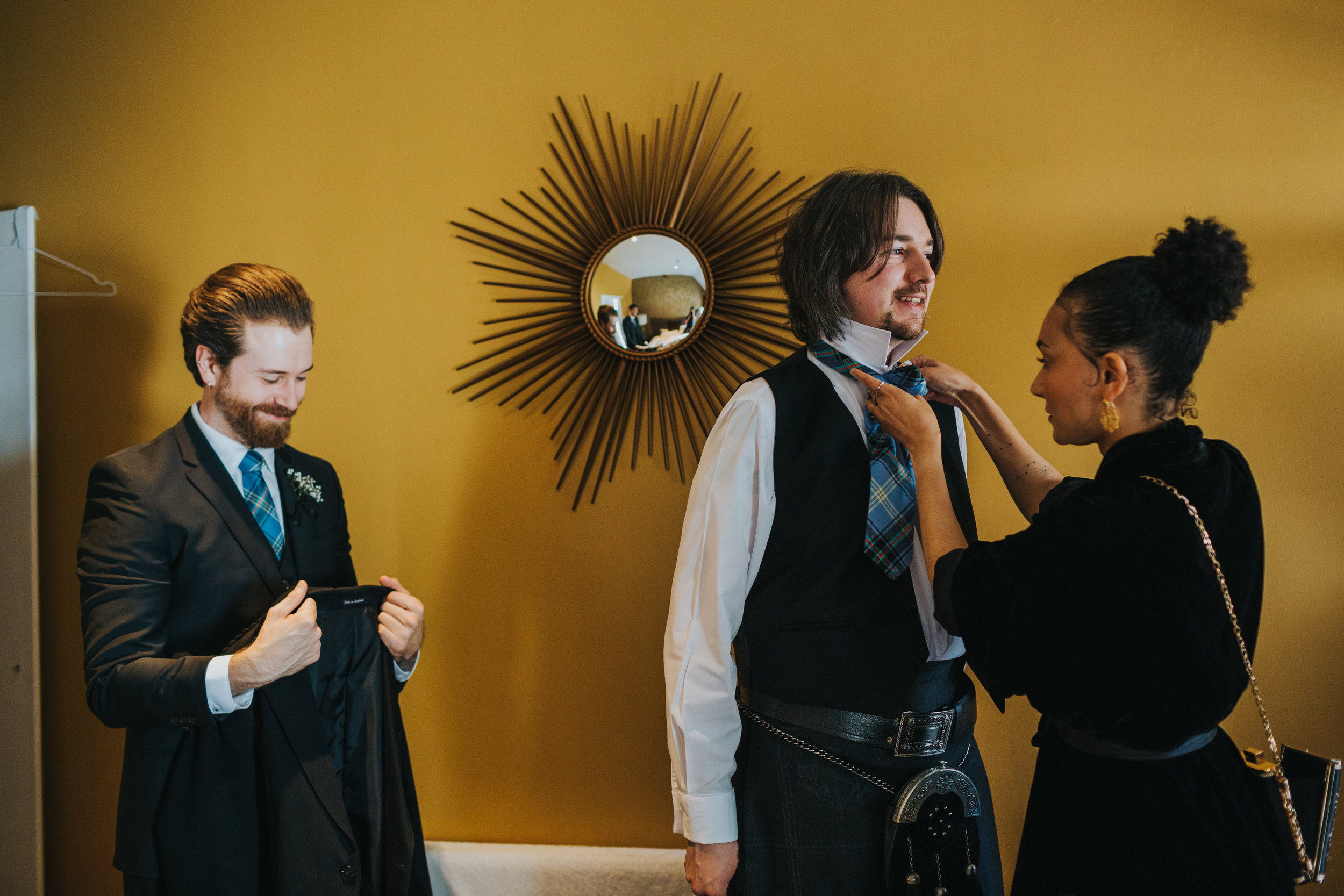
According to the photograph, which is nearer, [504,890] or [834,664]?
[834,664]

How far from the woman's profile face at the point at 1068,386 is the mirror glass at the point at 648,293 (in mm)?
892

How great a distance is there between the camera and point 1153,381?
44.9 inches

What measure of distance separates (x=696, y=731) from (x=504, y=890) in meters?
1.14

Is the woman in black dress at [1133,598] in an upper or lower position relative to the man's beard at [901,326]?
lower

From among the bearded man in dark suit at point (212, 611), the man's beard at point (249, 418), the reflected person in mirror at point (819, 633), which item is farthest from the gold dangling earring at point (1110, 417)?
the man's beard at point (249, 418)

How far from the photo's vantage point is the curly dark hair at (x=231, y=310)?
1.45 meters

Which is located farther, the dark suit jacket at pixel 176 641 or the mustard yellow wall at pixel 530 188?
the mustard yellow wall at pixel 530 188

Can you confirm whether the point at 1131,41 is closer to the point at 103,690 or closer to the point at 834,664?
the point at 834,664

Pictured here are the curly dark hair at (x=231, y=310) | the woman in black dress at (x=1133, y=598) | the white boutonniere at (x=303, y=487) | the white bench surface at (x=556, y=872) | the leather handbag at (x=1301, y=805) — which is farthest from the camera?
the white bench surface at (x=556, y=872)

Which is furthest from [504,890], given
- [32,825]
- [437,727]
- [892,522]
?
[892,522]

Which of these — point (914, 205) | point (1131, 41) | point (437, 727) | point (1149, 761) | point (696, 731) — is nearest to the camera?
point (1149, 761)

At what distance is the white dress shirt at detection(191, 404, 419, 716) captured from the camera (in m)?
1.27

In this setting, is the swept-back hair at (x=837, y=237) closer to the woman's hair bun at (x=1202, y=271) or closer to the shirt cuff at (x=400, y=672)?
the woman's hair bun at (x=1202, y=271)

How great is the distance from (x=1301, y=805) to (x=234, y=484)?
187 cm
